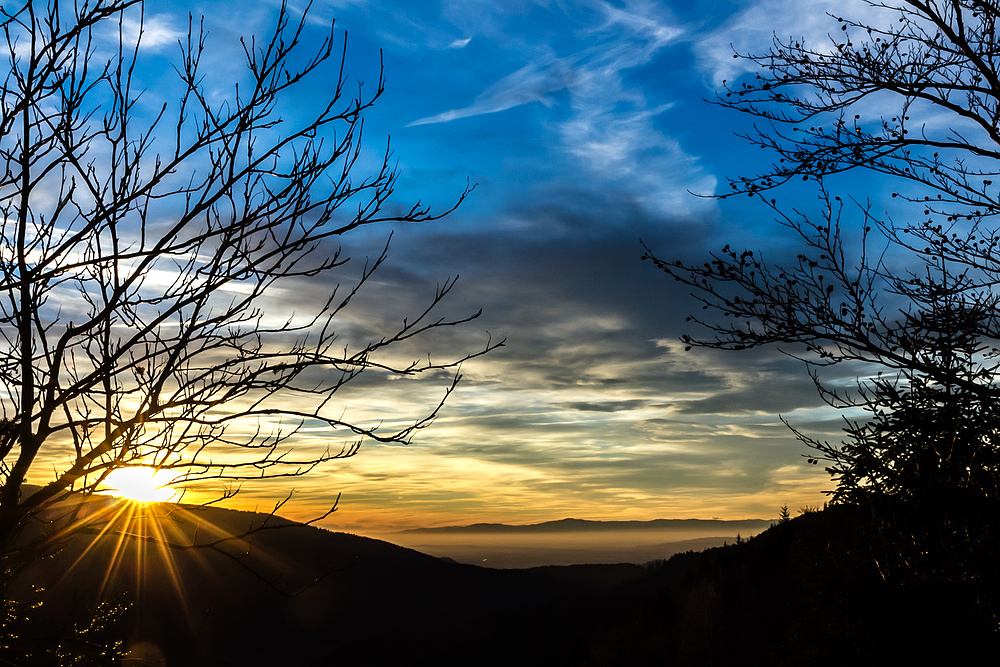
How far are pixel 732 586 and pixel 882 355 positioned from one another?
27710 millimetres

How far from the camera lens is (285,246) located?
14.0 ft

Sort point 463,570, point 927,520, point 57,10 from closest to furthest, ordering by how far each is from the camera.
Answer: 1. point 57,10
2. point 927,520
3. point 463,570

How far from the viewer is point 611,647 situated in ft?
110

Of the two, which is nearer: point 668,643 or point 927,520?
point 927,520

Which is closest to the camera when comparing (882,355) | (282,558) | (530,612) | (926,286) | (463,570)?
(882,355)

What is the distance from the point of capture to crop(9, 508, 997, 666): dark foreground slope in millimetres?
12906

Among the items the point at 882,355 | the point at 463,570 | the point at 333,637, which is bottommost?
the point at 333,637

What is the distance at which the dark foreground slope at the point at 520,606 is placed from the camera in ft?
42.3

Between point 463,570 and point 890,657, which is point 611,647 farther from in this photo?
point 463,570

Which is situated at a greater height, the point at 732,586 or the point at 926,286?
the point at 926,286

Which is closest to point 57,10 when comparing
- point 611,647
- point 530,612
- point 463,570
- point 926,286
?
point 926,286

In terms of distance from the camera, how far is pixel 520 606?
339 feet

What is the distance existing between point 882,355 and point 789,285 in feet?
3.82

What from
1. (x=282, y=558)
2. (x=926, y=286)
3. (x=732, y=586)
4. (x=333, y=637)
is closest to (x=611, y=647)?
(x=732, y=586)
